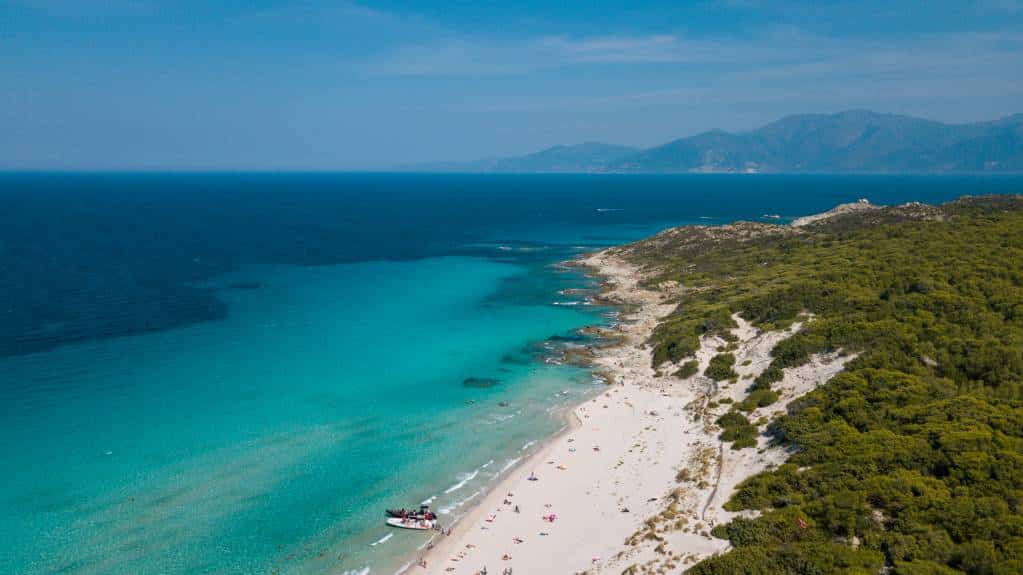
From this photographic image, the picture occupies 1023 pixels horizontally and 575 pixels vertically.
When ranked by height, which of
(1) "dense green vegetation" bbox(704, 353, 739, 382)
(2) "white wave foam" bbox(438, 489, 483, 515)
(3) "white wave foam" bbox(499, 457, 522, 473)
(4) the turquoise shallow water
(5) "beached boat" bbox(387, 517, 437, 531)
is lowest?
(2) "white wave foam" bbox(438, 489, 483, 515)

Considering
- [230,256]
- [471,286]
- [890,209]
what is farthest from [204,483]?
[890,209]

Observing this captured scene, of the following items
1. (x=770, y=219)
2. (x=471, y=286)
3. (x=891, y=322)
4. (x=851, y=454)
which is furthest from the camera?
(x=770, y=219)

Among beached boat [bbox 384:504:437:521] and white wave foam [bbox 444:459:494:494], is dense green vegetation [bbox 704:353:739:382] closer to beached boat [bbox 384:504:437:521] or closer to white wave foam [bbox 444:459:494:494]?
white wave foam [bbox 444:459:494:494]

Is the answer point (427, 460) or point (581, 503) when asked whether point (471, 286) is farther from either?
point (581, 503)

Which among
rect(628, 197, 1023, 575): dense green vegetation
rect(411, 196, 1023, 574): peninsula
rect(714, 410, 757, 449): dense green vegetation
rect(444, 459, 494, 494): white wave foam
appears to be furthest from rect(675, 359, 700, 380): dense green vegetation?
rect(444, 459, 494, 494): white wave foam

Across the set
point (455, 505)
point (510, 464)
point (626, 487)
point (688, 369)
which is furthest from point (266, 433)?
point (688, 369)

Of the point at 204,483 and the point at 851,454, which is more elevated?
the point at 851,454

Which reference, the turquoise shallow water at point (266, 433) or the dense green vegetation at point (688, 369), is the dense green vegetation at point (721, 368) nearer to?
the dense green vegetation at point (688, 369)
